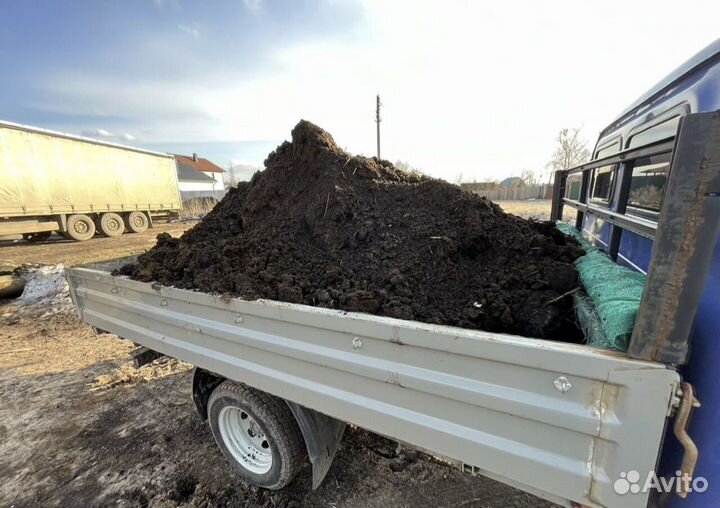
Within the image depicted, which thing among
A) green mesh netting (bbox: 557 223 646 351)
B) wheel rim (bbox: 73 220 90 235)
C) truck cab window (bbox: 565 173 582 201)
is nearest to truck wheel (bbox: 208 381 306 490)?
green mesh netting (bbox: 557 223 646 351)

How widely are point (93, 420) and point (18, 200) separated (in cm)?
1169

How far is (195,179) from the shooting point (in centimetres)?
4247

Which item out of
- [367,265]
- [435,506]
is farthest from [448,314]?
[435,506]

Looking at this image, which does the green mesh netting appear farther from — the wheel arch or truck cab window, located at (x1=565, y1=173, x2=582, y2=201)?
truck cab window, located at (x1=565, y1=173, x2=582, y2=201)

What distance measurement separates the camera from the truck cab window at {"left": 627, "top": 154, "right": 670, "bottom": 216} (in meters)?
1.81

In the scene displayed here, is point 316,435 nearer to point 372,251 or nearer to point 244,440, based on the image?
point 244,440

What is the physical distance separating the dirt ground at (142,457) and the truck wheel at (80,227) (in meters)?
10.3

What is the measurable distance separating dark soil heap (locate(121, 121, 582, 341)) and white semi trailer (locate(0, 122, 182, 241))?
12.0 m

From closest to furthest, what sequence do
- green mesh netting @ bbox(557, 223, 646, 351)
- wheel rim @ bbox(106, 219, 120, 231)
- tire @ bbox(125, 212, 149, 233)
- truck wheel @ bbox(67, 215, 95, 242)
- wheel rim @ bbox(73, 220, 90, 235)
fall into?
1. green mesh netting @ bbox(557, 223, 646, 351)
2. truck wheel @ bbox(67, 215, 95, 242)
3. wheel rim @ bbox(73, 220, 90, 235)
4. wheel rim @ bbox(106, 219, 120, 231)
5. tire @ bbox(125, 212, 149, 233)

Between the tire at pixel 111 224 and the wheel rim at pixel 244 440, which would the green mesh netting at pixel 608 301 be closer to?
the wheel rim at pixel 244 440

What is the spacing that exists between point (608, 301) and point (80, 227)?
1616cm

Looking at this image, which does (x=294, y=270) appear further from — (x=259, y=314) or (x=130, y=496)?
(x=130, y=496)

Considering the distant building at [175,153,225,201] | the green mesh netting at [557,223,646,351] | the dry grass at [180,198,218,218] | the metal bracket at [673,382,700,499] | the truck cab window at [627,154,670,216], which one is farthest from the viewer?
the distant building at [175,153,225,201]

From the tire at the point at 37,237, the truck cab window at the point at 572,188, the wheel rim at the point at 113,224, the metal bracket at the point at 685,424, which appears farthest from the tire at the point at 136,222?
the metal bracket at the point at 685,424
